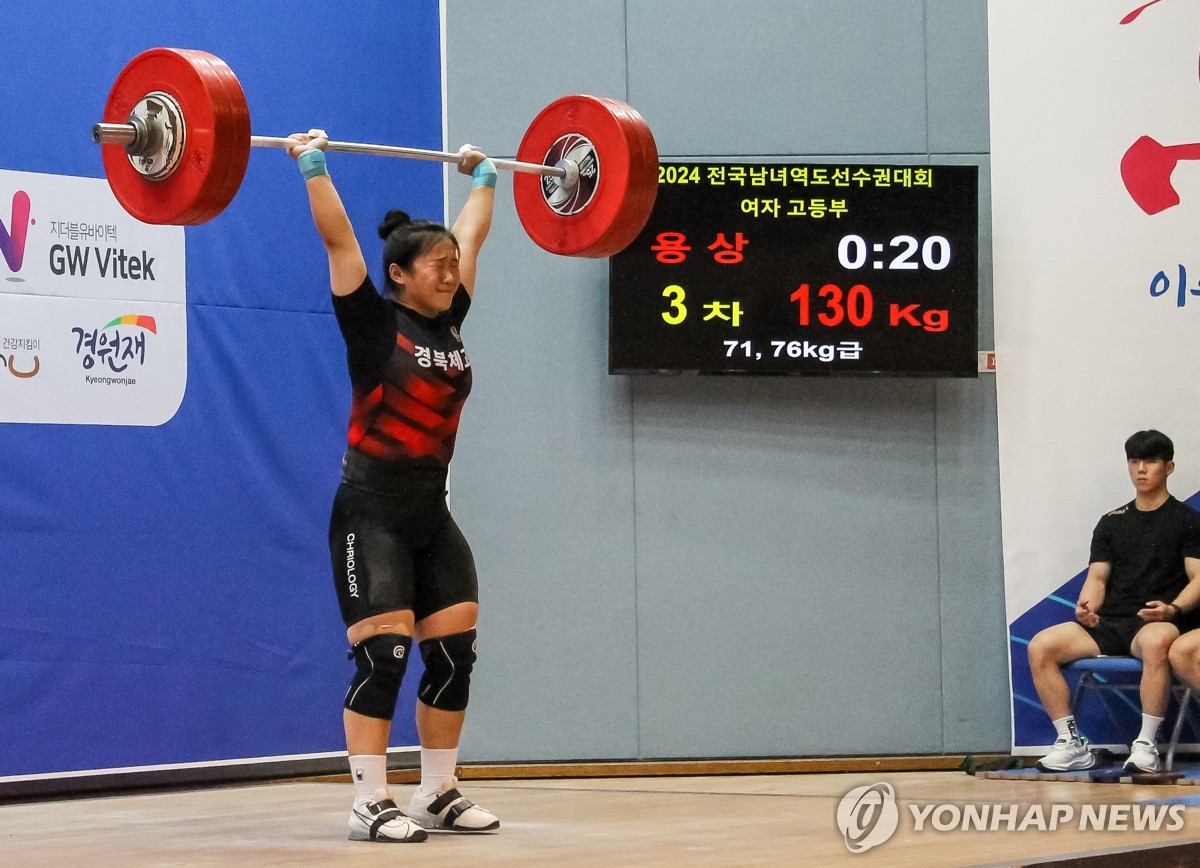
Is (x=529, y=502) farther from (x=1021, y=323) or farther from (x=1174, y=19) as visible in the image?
(x=1174, y=19)

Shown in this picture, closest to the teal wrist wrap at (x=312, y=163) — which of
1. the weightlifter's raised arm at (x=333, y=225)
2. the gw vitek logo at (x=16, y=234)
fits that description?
the weightlifter's raised arm at (x=333, y=225)

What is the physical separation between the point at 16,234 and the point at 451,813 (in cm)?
219

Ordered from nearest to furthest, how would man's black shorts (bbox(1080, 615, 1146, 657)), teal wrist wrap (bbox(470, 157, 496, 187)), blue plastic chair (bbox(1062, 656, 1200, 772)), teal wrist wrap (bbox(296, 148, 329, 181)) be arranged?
teal wrist wrap (bbox(296, 148, 329, 181)), teal wrist wrap (bbox(470, 157, 496, 187)), blue plastic chair (bbox(1062, 656, 1200, 772)), man's black shorts (bbox(1080, 615, 1146, 657))

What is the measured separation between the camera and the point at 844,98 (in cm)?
521

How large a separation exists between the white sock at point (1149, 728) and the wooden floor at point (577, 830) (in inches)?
10.1

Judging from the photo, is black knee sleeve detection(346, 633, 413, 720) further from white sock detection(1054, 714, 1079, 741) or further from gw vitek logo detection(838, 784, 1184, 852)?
white sock detection(1054, 714, 1079, 741)

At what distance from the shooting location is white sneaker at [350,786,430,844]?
307 centimetres

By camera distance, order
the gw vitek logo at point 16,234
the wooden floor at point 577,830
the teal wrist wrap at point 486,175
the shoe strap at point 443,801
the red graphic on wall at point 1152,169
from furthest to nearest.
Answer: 1. the red graphic on wall at point 1152,169
2. the gw vitek logo at point 16,234
3. the teal wrist wrap at point 486,175
4. the shoe strap at point 443,801
5. the wooden floor at point 577,830

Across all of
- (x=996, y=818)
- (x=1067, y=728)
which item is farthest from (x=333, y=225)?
(x=1067, y=728)

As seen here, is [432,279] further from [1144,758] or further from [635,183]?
[1144,758]

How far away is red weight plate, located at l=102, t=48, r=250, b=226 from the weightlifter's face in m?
0.42

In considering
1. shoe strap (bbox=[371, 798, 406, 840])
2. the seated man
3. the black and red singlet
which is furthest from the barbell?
the seated man

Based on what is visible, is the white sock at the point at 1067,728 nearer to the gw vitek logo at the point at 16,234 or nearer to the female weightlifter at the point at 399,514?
the female weightlifter at the point at 399,514

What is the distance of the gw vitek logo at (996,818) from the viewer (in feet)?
10.4
